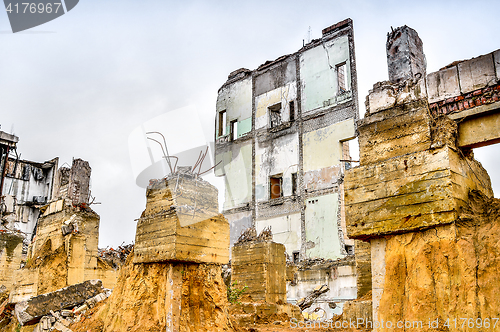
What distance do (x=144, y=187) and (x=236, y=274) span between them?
424 centimetres

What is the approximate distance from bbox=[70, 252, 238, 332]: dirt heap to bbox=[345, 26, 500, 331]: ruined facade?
2.47 metres

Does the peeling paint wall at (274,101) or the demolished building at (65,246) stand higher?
the peeling paint wall at (274,101)

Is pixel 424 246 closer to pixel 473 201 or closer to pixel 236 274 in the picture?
pixel 473 201

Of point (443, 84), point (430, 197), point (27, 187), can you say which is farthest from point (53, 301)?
point (27, 187)

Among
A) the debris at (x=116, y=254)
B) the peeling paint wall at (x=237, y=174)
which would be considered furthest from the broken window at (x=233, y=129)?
the debris at (x=116, y=254)

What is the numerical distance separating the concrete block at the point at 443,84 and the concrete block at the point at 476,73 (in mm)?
47

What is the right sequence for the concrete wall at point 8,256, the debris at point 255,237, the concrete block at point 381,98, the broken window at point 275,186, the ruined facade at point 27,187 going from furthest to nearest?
the ruined facade at point 27,187 < the broken window at point 275,186 < the concrete wall at point 8,256 < the debris at point 255,237 < the concrete block at point 381,98

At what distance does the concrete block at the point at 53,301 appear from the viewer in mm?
7137

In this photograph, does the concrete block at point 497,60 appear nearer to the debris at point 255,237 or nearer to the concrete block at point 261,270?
the concrete block at point 261,270

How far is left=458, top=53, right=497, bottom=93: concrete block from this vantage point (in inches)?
129

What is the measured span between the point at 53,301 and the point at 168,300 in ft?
12.0

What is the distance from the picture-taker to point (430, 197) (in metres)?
3.13

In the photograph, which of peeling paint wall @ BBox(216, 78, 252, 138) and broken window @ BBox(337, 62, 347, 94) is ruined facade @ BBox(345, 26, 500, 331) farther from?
peeling paint wall @ BBox(216, 78, 252, 138)

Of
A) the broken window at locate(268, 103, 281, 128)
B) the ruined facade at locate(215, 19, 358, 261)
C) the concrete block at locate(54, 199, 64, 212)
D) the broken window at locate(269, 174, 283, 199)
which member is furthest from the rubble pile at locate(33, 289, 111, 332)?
the broken window at locate(268, 103, 281, 128)
